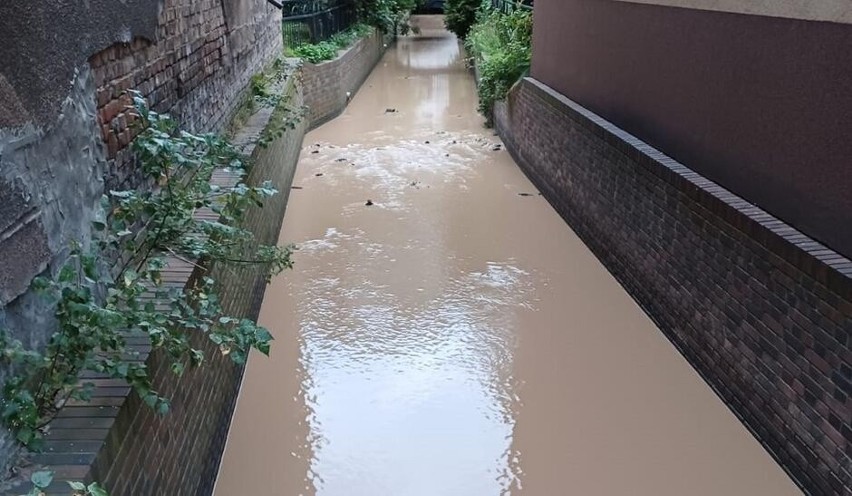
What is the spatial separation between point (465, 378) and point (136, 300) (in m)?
2.58

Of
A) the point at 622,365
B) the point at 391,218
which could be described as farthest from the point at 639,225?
the point at 391,218

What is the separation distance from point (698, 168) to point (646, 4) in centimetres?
167

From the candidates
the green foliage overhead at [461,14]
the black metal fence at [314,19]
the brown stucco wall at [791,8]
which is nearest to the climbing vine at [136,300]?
the brown stucco wall at [791,8]

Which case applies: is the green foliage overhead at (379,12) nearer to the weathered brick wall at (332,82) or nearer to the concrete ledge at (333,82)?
the concrete ledge at (333,82)

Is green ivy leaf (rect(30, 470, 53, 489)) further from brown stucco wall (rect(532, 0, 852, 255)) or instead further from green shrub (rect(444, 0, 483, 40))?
green shrub (rect(444, 0, 483, 40))

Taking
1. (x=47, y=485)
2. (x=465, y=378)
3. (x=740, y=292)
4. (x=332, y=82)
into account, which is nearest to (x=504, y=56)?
(x=332, y=82)

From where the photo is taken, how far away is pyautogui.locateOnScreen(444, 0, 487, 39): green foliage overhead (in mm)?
20250

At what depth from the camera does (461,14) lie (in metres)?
20.6

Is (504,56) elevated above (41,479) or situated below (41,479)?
above

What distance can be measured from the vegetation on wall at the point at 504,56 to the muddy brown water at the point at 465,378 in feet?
11.8

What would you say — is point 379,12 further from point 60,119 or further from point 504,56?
point 60,119

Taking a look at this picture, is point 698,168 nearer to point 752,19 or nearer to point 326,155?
point 752,19

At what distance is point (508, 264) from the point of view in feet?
21.9

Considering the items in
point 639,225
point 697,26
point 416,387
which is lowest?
point 416,387
